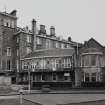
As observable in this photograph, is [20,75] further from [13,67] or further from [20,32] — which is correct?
[20,32]

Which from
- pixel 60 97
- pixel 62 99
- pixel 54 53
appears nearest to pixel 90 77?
pixel 54 53

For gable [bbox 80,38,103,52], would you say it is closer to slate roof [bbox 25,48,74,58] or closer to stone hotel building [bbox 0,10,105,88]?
stone hotel building [bbox 0,10,105,88]

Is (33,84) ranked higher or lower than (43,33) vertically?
lower

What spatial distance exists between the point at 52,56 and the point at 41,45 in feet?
43.4

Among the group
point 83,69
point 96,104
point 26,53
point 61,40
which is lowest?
point 96,104

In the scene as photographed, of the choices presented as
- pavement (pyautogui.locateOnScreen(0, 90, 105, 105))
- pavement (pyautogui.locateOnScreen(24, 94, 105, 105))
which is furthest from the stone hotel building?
pavement (pyautogui.locateOnScreen(24, 94, 105, 105))

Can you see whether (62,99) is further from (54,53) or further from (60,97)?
(54,53)

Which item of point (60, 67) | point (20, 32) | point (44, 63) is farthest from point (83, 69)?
point (20, 32)

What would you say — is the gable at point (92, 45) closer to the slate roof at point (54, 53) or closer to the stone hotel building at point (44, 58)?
the stone hotel building at point (44, 58)

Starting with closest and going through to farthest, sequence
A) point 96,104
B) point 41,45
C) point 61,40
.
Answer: point 96,104
point 41,45
point 61,40

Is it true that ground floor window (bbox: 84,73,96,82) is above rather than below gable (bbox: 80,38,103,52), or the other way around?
below

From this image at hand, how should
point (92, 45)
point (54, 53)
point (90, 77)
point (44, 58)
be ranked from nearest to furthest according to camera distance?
point (90, 77) < point (92, 45) < point (44, 58) < point (54, 53)

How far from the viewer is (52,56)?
171ft

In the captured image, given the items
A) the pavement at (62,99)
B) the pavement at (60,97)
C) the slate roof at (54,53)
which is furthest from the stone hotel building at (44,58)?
the pavement at (62,99)
